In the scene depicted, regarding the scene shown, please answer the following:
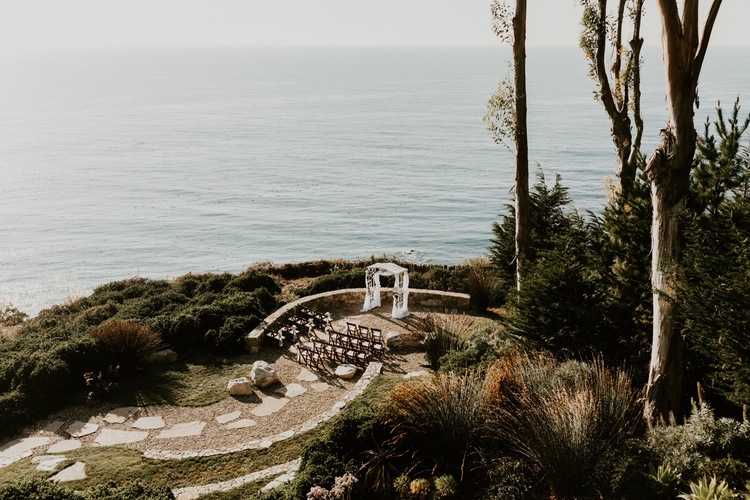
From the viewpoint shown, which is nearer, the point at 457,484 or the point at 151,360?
the point at 457,484

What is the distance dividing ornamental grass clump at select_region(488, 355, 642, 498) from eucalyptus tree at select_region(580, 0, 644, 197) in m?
5.64

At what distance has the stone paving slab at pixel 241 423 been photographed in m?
9.97

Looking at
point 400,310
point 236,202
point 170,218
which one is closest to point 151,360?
point 400,310

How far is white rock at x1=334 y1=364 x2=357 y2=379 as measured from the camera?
1189cm

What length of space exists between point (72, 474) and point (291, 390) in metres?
4.23

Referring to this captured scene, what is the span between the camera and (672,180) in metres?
7.13

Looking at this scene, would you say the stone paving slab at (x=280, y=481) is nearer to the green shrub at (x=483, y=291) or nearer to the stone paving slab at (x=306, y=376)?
the stone paving slab at (x=306, y=376)

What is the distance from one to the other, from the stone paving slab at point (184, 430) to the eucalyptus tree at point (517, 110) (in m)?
6.89

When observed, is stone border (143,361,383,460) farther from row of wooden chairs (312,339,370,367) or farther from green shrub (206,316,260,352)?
green shrub (206,316,260,352)

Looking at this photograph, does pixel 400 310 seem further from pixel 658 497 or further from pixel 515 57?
pixel 658 497

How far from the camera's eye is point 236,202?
2131 inches

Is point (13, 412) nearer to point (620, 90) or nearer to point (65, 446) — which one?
point (65, 446)

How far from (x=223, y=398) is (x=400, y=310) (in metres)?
5.54

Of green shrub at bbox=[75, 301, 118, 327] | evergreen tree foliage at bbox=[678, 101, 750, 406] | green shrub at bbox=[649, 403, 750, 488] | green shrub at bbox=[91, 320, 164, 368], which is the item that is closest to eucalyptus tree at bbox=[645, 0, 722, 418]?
evergreen tree foliage at bbox=[678, 101, 750, 406]
